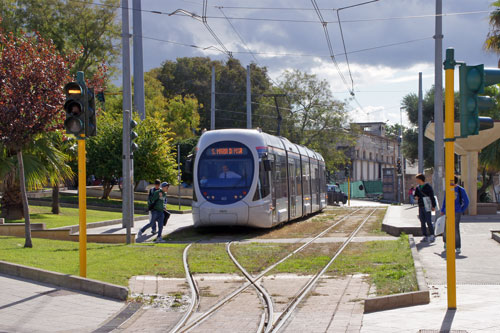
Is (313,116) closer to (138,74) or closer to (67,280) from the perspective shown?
(138,74)

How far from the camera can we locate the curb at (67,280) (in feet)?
30.8

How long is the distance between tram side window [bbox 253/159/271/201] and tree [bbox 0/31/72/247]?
24.7 feet

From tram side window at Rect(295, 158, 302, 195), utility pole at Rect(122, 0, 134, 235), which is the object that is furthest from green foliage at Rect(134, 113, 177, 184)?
utility pole at Rect(122, 0, 134, 235)

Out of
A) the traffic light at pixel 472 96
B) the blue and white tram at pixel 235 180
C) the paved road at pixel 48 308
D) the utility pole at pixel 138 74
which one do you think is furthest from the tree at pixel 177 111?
the traffic light at pixel 472 96

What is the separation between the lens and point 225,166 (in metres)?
20.4

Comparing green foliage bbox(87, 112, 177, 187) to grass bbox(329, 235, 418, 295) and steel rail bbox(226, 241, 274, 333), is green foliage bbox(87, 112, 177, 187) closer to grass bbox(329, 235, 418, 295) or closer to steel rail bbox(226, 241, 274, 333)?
grass bbox(329, 235, 418, 295)

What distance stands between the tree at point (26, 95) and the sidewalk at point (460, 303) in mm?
8320

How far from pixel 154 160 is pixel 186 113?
23.3 metres

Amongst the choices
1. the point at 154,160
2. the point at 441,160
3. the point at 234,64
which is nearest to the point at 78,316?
the point at 441,160

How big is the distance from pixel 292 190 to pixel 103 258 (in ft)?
41.8

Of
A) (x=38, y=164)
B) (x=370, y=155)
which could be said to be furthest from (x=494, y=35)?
(x=370, y=155)

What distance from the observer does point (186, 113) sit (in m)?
59.4

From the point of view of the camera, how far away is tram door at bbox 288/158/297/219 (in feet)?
80.9

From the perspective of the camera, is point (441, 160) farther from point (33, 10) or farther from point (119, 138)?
point (33, 10)
